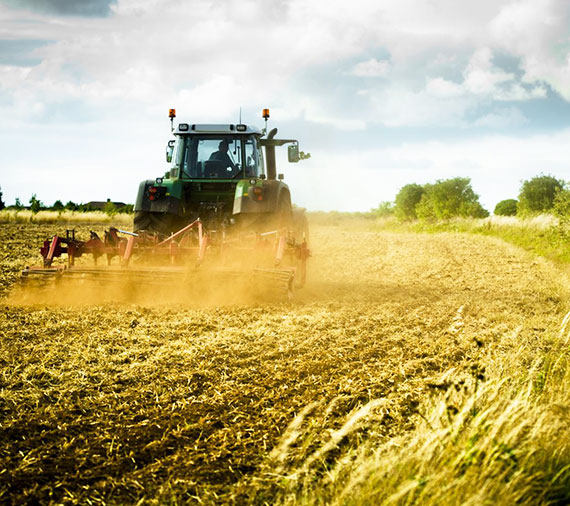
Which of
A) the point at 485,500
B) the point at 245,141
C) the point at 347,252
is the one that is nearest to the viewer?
the point at 485,500

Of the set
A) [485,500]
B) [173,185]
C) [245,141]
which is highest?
[245,141]

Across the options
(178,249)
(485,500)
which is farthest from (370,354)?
(178,249)

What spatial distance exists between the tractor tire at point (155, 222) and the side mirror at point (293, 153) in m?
1.93

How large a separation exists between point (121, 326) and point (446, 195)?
37.5m

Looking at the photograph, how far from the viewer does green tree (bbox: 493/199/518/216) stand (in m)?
50.3

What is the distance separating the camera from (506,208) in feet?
167

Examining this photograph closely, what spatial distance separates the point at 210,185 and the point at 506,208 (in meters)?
47.9

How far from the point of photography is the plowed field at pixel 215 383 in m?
2.51

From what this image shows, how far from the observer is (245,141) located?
8.13m

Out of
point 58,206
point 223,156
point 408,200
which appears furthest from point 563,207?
point 408,200

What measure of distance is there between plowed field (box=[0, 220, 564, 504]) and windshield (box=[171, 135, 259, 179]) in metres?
2.15

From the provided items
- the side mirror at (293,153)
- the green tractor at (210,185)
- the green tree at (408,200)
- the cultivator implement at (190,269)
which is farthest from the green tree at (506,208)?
the cultivator implement at (190,269)

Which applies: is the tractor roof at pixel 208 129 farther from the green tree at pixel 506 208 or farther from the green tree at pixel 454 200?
the green tree at pixel 506 208

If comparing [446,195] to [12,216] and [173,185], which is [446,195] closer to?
[12,216]
